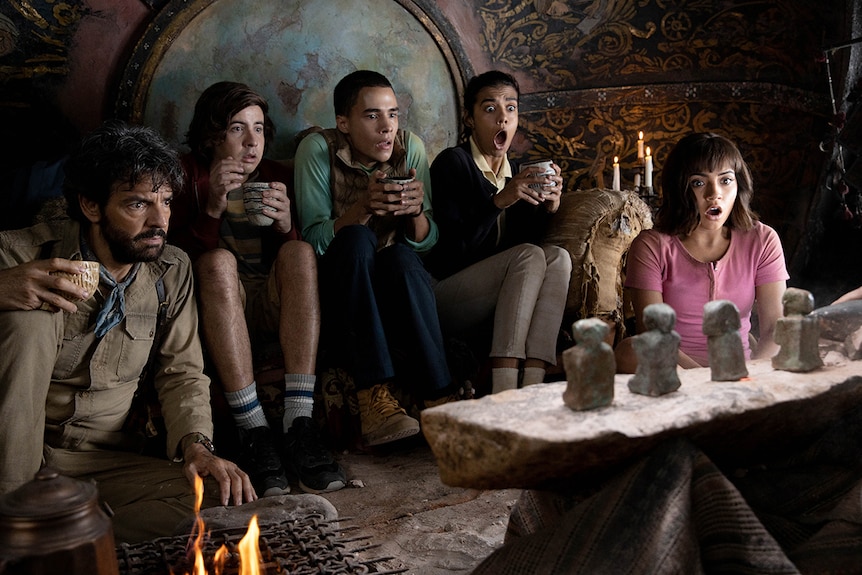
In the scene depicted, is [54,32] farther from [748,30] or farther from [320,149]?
[748,30]

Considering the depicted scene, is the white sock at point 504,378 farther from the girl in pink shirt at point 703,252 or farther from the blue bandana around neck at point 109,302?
the blue bandana around neck at point 109,302

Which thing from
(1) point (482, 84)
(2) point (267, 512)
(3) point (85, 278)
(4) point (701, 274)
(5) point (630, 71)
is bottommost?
(2) point (267, 512)

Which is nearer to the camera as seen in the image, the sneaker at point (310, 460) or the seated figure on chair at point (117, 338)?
the seated figure on chair at point (117, 338)

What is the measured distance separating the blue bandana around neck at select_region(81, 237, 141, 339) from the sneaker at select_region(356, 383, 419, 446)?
36.3 inches

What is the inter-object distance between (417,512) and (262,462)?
572 millimetres

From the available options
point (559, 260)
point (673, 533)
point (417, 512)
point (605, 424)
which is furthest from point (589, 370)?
point (559, 260)

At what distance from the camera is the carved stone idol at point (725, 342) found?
6.93 feet

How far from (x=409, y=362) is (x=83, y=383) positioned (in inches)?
47.4

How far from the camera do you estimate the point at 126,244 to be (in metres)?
2.79

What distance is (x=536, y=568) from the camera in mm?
1878

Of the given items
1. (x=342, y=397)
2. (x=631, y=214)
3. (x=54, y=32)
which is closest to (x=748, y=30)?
(x=631, y=214)

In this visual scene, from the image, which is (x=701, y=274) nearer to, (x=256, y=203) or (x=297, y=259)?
(x=297, y=259)

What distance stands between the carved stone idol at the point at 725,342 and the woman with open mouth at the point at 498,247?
4.26 feet

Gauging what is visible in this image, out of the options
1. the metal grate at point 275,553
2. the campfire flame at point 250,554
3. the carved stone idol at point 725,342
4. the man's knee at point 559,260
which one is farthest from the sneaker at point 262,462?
the carved stone idol at point 725,342
